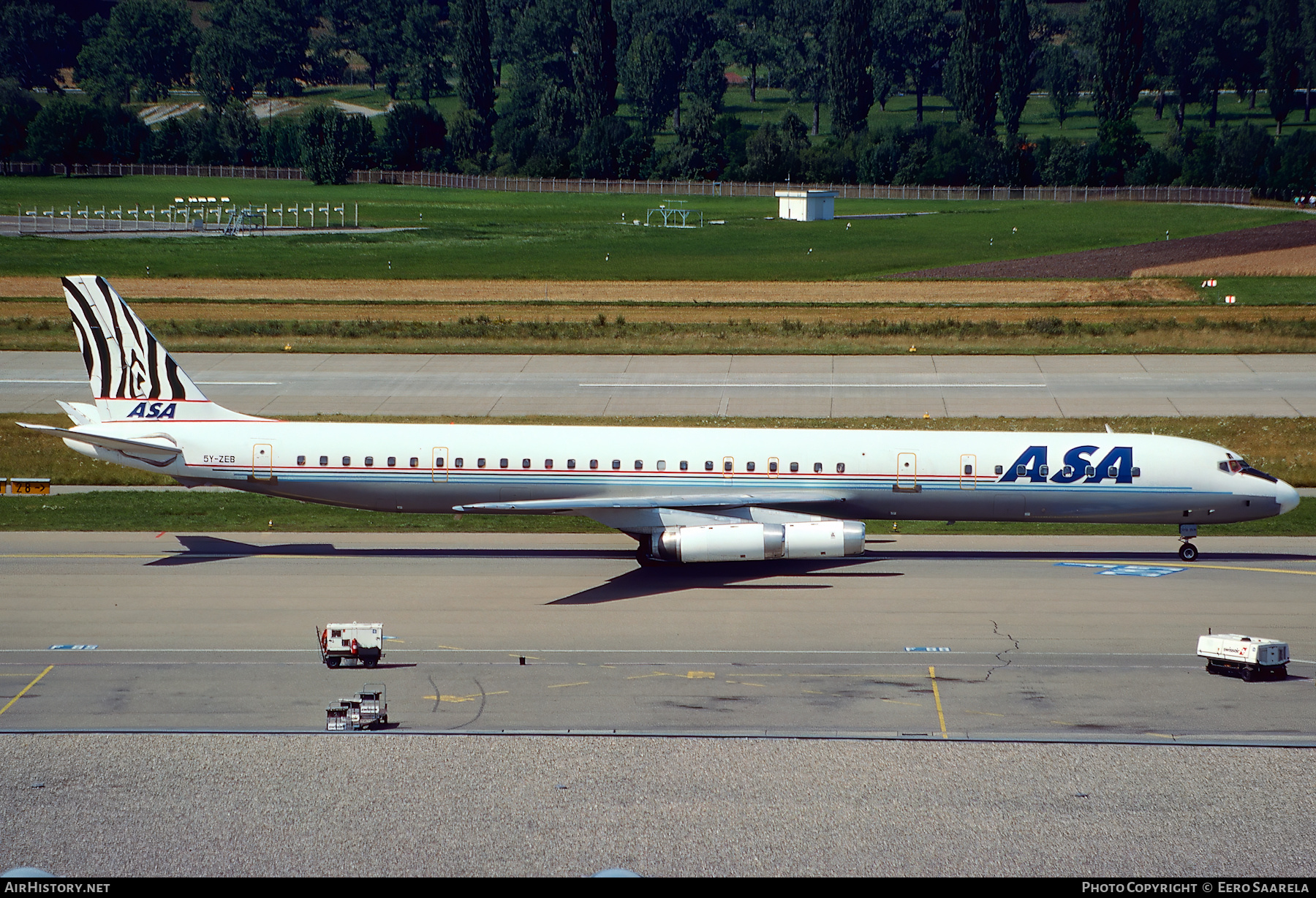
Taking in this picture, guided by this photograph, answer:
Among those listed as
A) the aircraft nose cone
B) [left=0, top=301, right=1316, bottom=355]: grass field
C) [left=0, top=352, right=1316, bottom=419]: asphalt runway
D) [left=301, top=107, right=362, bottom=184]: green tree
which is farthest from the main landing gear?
[left=301, top=107, right=362, bottom=184]: green tree

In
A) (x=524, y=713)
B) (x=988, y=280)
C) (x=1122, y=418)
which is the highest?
(x=988, y=280)

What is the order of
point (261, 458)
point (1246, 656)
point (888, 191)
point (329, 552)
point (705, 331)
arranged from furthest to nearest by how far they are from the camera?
point (888, 191), point (705, 331), point (329, 552), point (261, 458), point (1246, 656)

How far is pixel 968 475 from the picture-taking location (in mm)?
37625

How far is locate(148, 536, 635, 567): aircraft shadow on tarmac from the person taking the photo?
38.9 m

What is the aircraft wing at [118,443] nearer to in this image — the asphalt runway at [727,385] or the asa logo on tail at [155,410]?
the asa logo on tail at [155,410]

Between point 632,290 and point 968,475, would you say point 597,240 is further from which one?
point 968,475

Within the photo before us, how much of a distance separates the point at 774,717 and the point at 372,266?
88881 mm

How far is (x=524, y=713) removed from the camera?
26797mm

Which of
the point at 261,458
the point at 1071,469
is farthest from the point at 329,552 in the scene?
the point at 1071,469

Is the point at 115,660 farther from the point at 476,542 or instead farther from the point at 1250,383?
the point at 1250,383

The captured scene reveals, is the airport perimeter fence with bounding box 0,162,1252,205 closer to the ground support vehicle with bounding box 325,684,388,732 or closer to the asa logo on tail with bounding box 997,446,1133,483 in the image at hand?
the asa logo on tail with bounding box 997,446,1133,483

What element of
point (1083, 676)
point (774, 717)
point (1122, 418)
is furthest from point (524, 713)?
point (1122, 418)

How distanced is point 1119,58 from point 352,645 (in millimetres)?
189608

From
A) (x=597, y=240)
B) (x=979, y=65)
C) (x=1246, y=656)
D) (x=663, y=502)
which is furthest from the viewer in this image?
(x=979, y=65)
